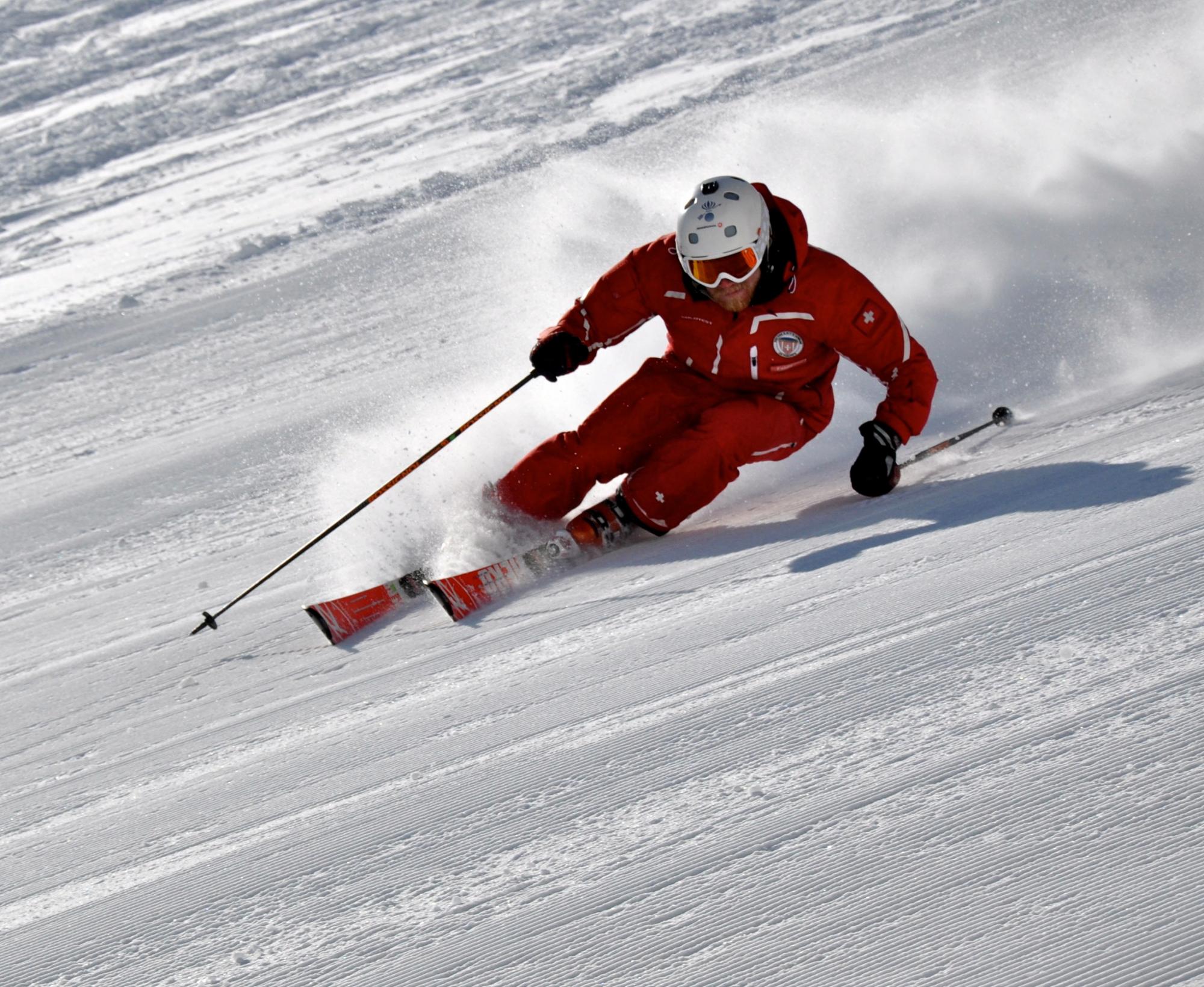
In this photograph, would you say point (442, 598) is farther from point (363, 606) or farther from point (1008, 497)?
point (1008, 497)

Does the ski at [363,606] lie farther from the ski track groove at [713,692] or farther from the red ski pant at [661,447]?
the ski track groove at [713,692]

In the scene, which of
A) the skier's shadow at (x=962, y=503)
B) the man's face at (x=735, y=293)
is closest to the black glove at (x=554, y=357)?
the man's face at (x=735, y=293)

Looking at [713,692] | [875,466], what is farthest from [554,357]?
[713,692]

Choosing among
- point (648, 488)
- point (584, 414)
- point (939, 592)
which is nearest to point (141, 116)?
point (584, 414)

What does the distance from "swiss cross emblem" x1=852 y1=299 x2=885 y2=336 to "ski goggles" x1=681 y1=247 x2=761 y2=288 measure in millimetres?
426

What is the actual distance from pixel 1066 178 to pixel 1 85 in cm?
1410

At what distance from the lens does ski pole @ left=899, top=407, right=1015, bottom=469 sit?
14.3 ft

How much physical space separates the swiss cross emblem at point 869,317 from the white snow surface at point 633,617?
0.59 m

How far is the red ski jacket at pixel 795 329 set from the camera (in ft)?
14.0

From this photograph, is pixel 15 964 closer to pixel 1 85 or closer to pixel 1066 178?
pixel 1066 178

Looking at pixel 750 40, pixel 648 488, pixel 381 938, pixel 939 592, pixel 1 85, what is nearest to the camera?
pixel 381 938

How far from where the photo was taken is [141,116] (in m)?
14.5

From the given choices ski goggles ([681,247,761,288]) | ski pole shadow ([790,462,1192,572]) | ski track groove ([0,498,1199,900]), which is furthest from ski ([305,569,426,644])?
ski goggles ([681,247,761,288])

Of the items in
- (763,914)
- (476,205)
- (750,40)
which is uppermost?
(750,40)
